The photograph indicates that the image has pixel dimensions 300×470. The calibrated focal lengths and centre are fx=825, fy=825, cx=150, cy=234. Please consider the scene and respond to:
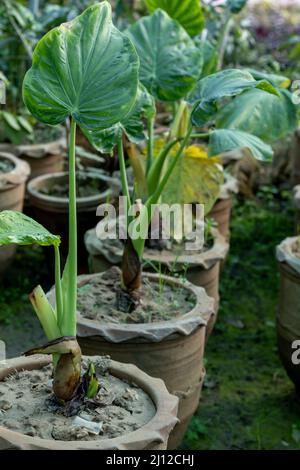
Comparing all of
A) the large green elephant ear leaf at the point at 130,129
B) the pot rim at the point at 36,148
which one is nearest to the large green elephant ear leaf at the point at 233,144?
the large green elephant ear leaf at the point at 130,129

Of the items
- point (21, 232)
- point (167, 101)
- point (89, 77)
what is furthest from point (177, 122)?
point (21, 232)

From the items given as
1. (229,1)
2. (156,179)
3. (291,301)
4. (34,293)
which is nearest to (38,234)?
(34,293)

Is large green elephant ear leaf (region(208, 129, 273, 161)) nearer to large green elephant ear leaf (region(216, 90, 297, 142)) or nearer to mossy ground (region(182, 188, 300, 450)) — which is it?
large green elephant ear leaf (region(216, 90, 297, 142))

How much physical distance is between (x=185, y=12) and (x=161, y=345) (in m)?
1.59

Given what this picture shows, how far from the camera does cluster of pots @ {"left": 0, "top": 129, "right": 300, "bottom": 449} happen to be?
2.00 meters

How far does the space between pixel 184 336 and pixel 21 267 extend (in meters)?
2.07

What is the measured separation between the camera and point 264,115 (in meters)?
3.19

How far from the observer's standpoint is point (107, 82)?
6.55 feet

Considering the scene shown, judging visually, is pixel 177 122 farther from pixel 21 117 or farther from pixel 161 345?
pixel 21 117

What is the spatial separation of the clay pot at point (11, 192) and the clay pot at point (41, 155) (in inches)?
18.7

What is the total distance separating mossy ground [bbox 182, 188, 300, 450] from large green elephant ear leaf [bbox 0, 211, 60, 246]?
1.38 metres

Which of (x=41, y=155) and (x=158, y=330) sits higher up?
(x=158, y=330)

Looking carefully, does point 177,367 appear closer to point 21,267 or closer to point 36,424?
point 36,424
